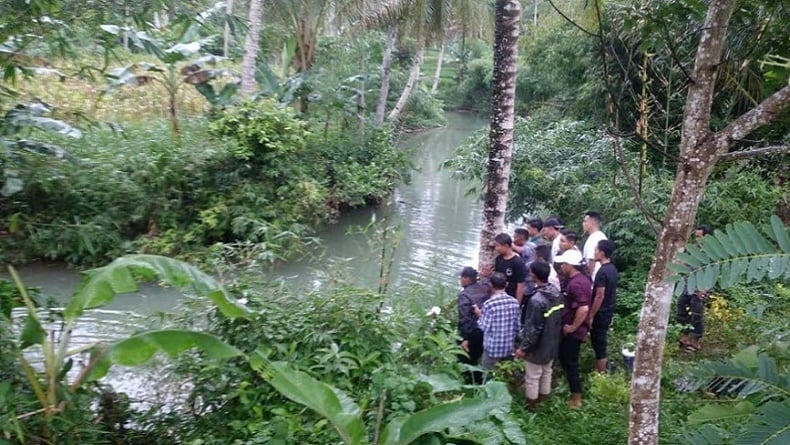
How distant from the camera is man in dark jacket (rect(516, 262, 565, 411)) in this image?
5312mm

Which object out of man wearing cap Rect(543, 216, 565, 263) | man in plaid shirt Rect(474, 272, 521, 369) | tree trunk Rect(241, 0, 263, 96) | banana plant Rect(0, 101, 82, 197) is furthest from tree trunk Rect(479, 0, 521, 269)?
tree trunk Rect(241, 0, 263, 96)

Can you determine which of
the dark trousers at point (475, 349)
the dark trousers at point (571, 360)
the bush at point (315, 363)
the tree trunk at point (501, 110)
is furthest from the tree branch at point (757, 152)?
the tree trunk at point (501, 110)

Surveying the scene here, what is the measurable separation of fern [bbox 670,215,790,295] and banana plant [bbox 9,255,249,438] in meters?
2.38

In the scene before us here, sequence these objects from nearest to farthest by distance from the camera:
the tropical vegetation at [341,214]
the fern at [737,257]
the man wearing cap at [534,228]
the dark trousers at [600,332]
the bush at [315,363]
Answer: the fern at [737,257], the tropical vegetation at [341,214], the bush at [315,363], the dark trousers at [600,332], the man wearing cap at [534,228]

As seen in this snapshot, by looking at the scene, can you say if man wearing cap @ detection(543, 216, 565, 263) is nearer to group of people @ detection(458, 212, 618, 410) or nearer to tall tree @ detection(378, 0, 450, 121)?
group of people @ detection(458, 212, 618, 410)

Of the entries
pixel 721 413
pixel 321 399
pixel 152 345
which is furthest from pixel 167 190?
pixel 721 413

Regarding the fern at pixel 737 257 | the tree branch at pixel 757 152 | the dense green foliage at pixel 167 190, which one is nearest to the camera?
the fern at pixel 737 257

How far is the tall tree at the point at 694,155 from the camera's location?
3361 mm

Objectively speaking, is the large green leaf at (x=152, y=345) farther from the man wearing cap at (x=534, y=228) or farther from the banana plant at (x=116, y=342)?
the man wearing cap at (x=534, y=228)

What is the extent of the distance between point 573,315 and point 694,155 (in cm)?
236

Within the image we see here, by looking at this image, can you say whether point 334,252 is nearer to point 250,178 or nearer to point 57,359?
point 250,178

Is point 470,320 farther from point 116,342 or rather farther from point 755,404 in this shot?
point 755,404

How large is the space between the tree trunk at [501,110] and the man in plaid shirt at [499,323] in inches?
58.3

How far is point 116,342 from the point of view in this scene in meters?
3.68
